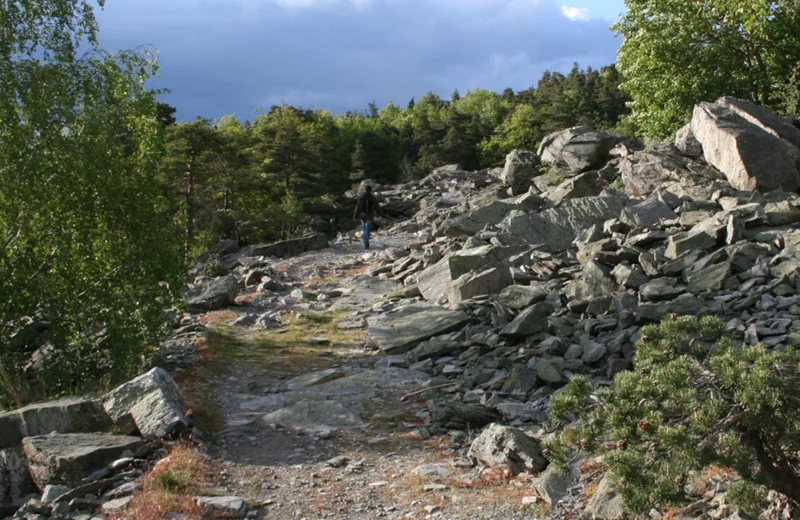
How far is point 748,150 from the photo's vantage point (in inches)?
715

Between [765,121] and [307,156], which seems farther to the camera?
[307,156]

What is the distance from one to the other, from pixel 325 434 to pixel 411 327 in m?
4.44

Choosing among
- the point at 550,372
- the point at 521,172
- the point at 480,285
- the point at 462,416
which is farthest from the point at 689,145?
the point at 462,416

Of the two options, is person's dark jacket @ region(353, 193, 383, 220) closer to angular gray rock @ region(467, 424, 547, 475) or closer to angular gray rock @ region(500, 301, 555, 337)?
angular gray rock @ region(500, 301, 555, 337)

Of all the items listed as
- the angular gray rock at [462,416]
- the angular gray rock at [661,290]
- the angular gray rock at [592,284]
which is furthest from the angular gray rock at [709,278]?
the angular gray rock at [462,416]

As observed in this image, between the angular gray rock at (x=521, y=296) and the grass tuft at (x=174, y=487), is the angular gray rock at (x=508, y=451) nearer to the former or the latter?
the grass tuft at (x=174, y=487)

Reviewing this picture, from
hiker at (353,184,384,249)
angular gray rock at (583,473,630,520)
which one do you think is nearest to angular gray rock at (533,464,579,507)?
angular gray rock at (583,473,630,520)

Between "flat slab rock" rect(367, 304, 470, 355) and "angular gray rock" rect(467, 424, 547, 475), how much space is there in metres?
4.70

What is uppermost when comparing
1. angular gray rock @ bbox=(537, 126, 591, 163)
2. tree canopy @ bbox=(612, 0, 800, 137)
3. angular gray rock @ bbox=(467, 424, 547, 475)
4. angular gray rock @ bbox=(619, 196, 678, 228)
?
tree canopy @ bbox=(612, 0, 800, 137)

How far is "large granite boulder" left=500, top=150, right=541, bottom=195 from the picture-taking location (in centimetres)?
3381

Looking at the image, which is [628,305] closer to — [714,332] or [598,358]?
[598,358]

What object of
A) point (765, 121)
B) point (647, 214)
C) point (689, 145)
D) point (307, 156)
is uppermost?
point (307, 156)

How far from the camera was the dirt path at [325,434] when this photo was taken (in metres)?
6.61

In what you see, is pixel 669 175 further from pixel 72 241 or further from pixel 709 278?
pixel 72 241
